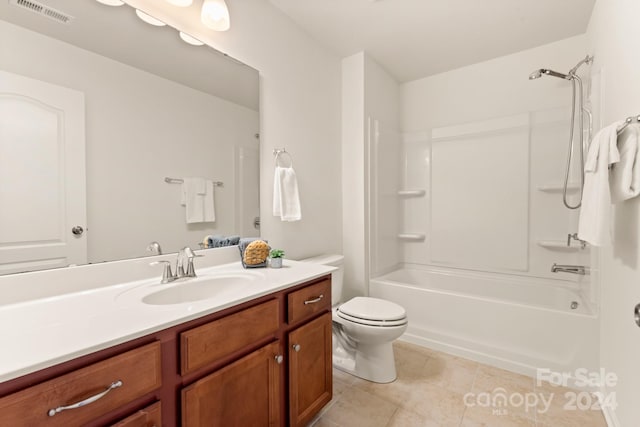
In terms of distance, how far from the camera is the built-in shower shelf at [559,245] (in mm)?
2281

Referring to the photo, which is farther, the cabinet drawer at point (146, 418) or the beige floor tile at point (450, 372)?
the beige floor tile at point (450, 372)

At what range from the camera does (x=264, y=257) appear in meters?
1.56

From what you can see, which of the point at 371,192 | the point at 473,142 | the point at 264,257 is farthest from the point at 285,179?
the point at 473,142

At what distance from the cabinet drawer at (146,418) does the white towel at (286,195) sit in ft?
4.09

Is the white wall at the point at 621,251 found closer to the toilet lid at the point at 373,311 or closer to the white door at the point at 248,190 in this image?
the toilet lid at the point at 373,311

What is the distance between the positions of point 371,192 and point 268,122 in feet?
3.78

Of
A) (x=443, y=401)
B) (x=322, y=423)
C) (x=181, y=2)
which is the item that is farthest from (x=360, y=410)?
(x=181, y=2)

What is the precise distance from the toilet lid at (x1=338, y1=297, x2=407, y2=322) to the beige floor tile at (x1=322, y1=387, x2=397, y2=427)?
45 cm

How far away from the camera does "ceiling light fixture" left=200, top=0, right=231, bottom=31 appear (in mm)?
1465

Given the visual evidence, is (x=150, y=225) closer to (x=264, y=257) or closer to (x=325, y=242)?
(x=264, y=257)

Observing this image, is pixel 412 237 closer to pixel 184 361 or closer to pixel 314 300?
pixel 314 300

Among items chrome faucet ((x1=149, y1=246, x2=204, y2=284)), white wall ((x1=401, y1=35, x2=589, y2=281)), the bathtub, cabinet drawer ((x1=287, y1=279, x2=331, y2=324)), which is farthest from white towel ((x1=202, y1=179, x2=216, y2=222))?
white wall ((x1=401, y1=35, x2=589, y2=281))

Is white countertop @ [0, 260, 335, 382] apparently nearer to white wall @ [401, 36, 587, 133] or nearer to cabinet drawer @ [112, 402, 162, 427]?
cabinet drawer @ [112, 402, 162, 427]

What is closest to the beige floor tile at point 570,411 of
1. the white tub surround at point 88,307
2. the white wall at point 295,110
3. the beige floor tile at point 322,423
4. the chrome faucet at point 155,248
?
the beige floor tile at point 322,423
